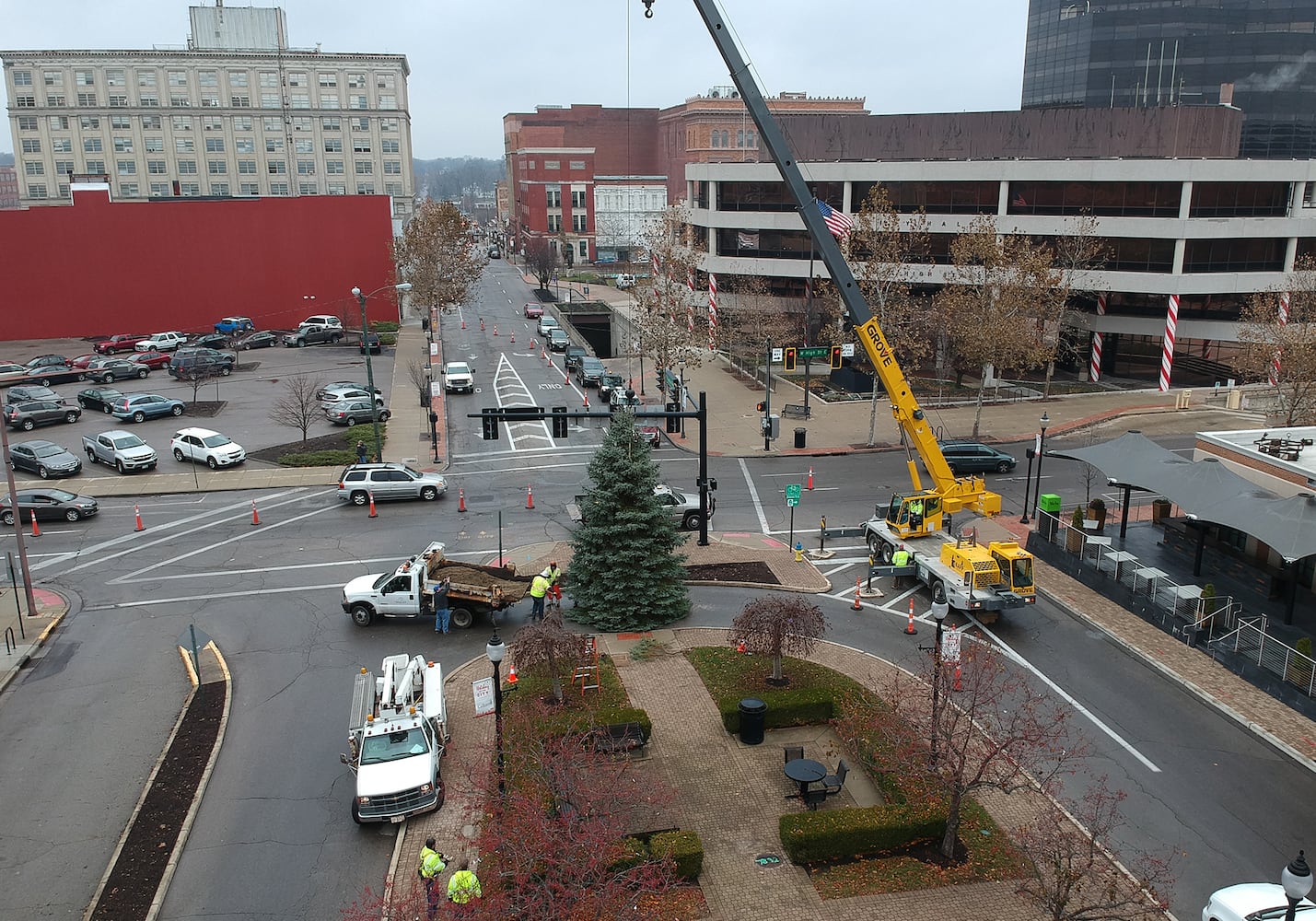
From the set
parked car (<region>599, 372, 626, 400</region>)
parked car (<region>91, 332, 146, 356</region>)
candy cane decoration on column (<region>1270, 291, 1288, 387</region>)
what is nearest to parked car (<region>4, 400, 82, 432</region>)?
parked car (<region>91, 332, 146, 356</region>)

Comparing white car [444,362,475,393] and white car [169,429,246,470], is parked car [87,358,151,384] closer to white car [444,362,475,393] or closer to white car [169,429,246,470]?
white car [444,362,475,393]

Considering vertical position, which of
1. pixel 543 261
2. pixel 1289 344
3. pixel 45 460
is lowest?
pixel 45 460

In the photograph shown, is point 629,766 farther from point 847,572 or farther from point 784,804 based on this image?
point 847,572

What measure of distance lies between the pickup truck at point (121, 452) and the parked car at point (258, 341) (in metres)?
28.3

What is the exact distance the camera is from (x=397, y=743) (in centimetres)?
1727

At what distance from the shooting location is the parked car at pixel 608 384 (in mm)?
52312

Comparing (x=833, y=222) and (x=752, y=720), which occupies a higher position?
(x=833, y=222)

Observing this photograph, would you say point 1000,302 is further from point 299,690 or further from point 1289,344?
point 299,690

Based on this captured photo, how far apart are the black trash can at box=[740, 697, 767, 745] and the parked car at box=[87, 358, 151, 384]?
169 ft

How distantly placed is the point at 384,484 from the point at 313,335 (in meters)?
39.9

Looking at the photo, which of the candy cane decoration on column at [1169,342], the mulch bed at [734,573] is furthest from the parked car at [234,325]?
the candy cane decoration on column at [1169,342]

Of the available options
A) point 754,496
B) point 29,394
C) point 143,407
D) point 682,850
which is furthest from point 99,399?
point 682,850

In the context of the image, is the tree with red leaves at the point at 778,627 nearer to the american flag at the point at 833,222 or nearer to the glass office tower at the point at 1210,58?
the american flag at the point at 833,222

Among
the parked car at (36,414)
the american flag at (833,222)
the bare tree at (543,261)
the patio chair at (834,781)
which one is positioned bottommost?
the patio chair at (834,781)
